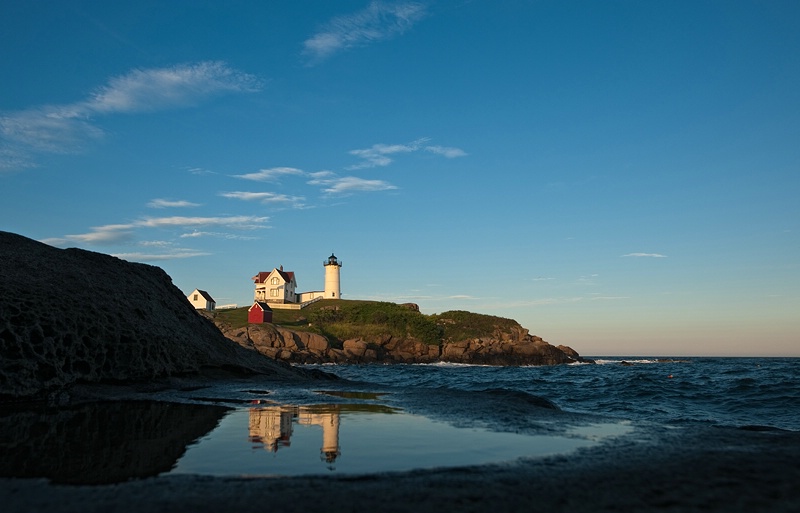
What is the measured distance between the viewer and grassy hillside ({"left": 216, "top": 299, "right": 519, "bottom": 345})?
309 ft

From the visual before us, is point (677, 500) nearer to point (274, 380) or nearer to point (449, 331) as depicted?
point (274, 380)

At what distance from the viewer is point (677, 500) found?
3.94 m

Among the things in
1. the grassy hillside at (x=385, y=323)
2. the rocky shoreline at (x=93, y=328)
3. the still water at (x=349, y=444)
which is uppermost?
the grassy hillside at (x=385, y=323)

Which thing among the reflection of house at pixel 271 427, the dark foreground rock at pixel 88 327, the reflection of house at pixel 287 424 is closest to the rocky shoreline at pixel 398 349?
the dark foreground rock at pixel 88 327

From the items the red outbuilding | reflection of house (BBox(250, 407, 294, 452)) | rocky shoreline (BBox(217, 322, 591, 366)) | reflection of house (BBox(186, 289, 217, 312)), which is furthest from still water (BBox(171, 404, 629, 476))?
reflection of house (BBox(186, 289, 217, 312))

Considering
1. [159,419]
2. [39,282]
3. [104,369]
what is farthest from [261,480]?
[39,282]

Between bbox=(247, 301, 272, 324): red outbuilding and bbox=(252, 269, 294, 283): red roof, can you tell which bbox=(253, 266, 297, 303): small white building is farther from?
Result: bbox=(247, 301, 272, 324): red outbuilding

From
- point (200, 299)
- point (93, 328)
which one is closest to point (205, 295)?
point (200, 299)

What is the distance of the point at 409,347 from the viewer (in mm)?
91062

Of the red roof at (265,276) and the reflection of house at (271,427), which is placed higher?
the red roof at (265,276)

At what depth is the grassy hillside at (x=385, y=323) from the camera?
94188 mm

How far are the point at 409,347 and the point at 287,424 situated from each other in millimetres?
84701

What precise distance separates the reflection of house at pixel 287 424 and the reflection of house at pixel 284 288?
370 feet

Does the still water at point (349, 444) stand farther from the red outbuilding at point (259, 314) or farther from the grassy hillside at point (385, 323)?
the red outbuilding at point (259, 314)
